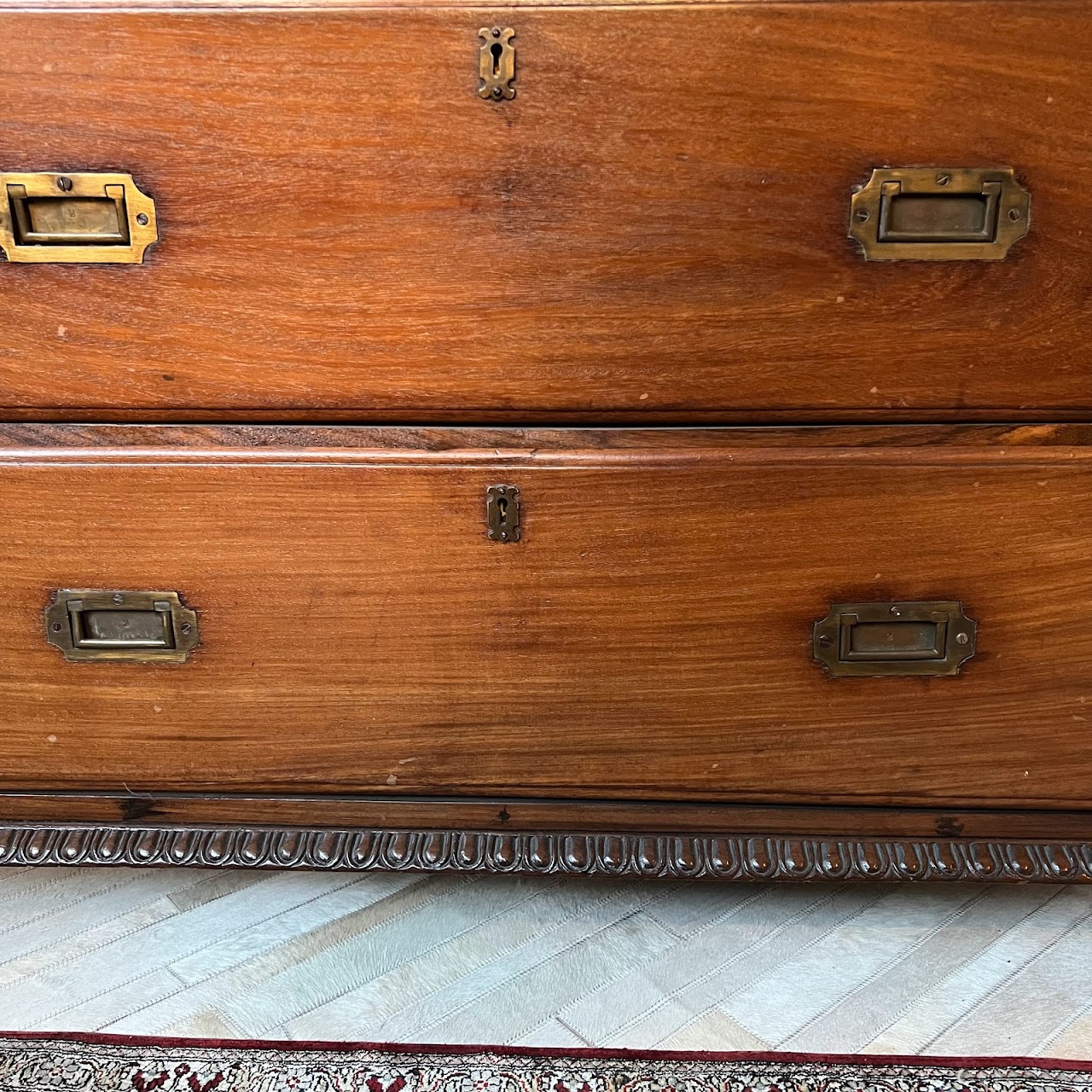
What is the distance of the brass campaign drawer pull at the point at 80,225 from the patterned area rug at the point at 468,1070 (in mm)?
531

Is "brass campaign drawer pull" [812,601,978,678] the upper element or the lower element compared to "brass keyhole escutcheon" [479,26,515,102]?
lower

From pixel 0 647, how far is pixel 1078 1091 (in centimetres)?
79

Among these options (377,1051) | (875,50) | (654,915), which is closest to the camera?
(875,50)

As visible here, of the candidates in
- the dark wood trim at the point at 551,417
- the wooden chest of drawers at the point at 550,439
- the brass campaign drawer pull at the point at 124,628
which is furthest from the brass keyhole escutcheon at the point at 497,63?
the brass campaign drawer pull at the point at 124,628

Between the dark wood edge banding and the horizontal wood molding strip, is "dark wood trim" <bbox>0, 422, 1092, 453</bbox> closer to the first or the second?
the horizontal wood molding strip

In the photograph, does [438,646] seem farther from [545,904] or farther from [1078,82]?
[1078,82]

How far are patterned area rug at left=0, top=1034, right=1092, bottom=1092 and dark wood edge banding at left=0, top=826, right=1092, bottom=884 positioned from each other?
128 millimetres

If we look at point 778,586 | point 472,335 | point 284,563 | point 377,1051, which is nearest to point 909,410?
point 778,586

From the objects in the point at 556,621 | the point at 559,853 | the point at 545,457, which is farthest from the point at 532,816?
the point at 545,457

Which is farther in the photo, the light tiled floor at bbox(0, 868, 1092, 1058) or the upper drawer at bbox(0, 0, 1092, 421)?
the light tiled floor at bbox(0, 868, 1092, 1058)

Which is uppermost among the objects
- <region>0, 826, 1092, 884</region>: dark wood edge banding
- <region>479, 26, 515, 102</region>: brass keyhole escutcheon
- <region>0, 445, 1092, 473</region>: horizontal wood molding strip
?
<region>479, 26, 515, 102</region>: brass keyhole escutcheon

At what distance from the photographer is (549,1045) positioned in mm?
757

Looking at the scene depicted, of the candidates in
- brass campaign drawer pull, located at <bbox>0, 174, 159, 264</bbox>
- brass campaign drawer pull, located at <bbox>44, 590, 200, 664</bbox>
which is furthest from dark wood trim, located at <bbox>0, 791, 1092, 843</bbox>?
brass campaign drawer pull, located at <bbox>0, 174, 159, 264</bbox>

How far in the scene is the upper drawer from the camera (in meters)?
0.65
